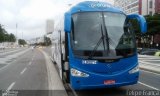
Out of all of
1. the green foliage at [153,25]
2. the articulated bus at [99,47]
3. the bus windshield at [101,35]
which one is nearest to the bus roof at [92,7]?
the articulated bus at [99,47]

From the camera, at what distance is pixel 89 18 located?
11.2m

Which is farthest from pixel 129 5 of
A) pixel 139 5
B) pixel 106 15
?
pixel 106 15

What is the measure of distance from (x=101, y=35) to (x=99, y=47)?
0.45 m

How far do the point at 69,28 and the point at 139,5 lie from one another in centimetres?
12265

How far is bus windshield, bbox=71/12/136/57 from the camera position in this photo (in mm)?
10727

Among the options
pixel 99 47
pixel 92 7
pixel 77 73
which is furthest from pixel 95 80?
pixel 92 7

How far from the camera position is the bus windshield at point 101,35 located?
35.2 feet

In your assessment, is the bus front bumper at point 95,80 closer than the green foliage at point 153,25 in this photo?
Yes

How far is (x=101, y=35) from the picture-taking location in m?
10.9

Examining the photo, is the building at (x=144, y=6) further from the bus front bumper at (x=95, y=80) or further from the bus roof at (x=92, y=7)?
the bus front bumper at (x=95, y=80)

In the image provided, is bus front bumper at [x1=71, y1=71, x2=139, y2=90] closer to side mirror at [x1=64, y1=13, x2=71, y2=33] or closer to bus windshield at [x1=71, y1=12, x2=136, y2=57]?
bus windshield at [x1=71, y1=12, x2=136, y2=57]

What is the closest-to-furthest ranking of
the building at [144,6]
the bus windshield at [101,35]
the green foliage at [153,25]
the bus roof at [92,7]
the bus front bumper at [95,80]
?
the bus front bumper at [95,80], the bus windshield at [101,35], the bus roof at [92,7], the green foliage at [153,25], the building at [144,6]

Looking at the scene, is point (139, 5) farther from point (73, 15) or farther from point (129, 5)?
point (73, 15)

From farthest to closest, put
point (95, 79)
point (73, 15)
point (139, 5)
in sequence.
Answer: point (139, 5) → point (73, 15) → point (95, 79)
